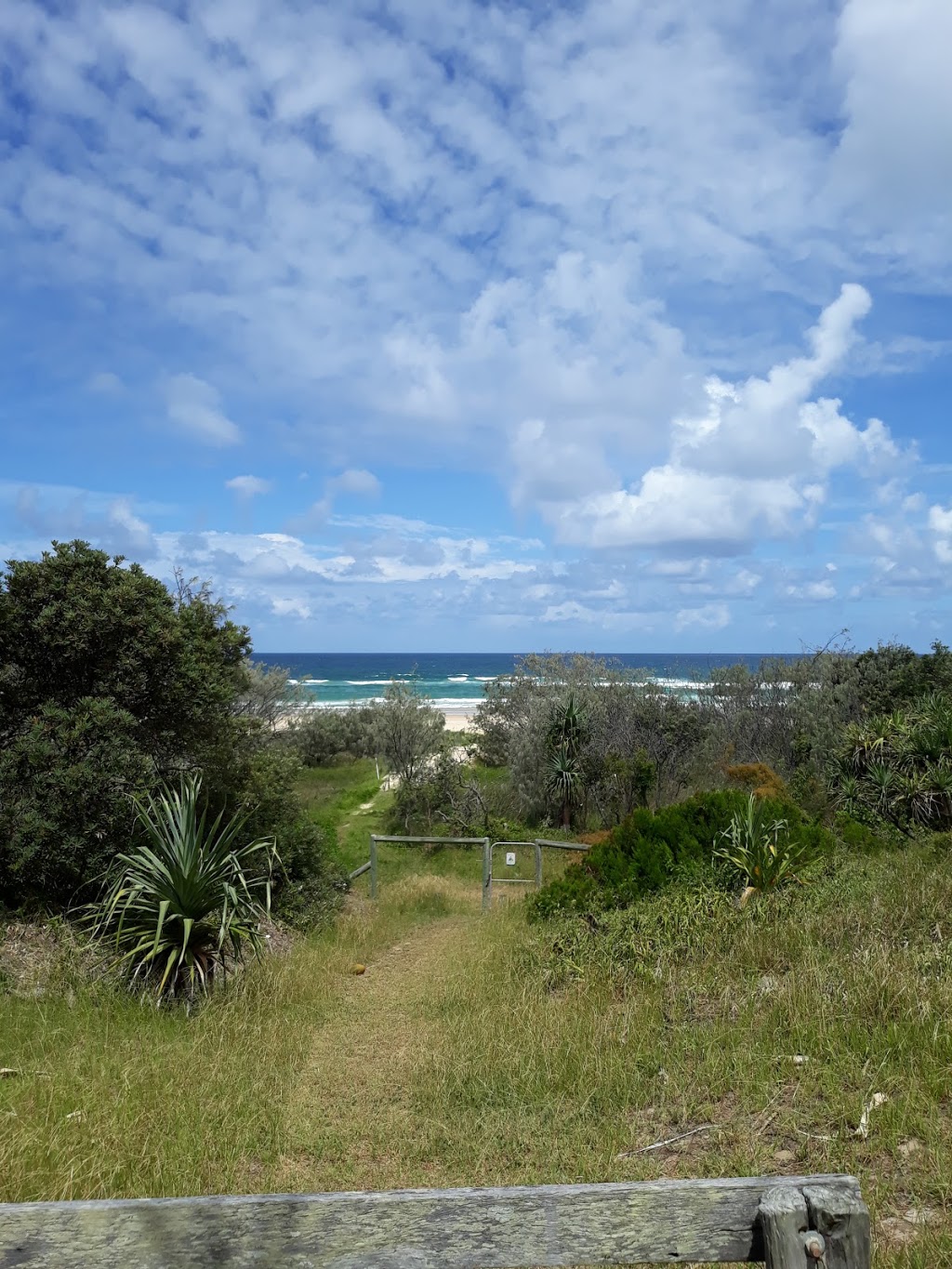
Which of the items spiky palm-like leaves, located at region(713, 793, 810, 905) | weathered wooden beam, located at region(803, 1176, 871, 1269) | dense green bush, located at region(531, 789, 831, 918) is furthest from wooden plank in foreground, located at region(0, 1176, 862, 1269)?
dense green bush, located at region(531, 789, 831, 918)

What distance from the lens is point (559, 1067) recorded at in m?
5.95

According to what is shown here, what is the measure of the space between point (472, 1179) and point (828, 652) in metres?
29.3

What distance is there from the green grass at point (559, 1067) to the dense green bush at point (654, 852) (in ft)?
4.33

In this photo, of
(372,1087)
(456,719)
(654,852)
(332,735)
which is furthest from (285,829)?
(456,719)

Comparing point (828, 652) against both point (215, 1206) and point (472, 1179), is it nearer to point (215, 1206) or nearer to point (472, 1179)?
point (472, 1179)

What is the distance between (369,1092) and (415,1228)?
4.48 m

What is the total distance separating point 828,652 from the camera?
3084 centimetres

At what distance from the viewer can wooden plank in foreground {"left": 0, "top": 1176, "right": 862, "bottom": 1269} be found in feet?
6.86

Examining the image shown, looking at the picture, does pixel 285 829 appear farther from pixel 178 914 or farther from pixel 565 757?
pixel 565 757

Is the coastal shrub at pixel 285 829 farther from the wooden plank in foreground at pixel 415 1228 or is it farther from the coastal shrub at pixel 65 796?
the wooden plank in foreground at pixel 415 1228

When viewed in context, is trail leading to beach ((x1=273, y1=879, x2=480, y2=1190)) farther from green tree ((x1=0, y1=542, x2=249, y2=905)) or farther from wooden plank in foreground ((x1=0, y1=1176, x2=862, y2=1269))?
green tree ((x1=0, y1=542, x2=249, y2=905))

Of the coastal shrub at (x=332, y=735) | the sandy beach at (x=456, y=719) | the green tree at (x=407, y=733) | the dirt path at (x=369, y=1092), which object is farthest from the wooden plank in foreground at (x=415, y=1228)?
the sandy beach at (x=456, y=719)

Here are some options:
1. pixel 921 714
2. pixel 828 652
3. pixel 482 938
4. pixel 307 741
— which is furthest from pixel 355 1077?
pixel 307 741

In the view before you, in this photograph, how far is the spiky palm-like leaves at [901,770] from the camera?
15.3 meters
